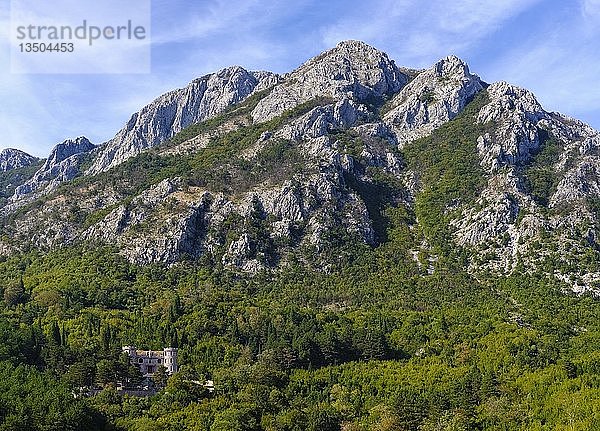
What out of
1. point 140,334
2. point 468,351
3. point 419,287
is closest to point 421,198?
point 419,287

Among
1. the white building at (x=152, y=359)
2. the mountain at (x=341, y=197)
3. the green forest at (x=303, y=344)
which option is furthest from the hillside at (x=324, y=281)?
the white building at (x=152, y=359)

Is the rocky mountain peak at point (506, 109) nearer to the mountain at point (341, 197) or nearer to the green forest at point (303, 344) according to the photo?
the mountain at point (341, 197)

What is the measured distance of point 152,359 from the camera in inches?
3718

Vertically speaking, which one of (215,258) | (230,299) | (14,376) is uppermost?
(215,258)

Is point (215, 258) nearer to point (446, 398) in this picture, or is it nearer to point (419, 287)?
point (419, 287)

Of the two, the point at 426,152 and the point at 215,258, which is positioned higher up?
the point at 426,152

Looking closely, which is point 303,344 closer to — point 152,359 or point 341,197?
point 152,359

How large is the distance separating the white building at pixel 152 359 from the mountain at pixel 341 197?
156 feet

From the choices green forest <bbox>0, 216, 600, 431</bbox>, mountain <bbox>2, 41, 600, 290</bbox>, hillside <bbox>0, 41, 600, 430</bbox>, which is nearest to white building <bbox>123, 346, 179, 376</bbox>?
green forest <bbox>0, 216, 600, 431</bbox>

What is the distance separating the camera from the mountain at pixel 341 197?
146125 mm

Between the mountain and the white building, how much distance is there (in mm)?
47409

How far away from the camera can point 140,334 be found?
10256 cm

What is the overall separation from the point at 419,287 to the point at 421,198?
45396 mm

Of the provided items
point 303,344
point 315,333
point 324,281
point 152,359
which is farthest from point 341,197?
point 152,359
